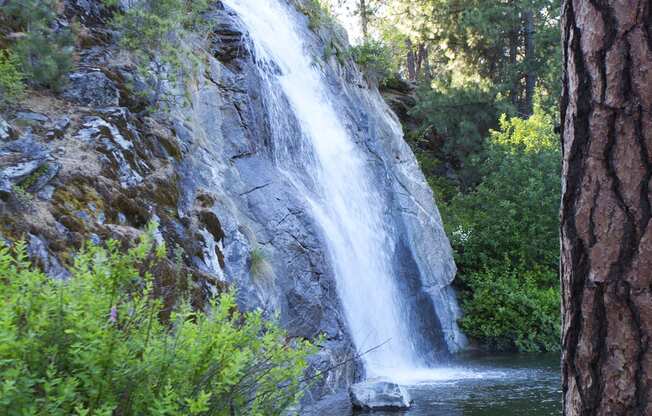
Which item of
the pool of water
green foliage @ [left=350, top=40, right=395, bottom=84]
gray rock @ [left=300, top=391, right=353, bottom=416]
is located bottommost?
the pool of water

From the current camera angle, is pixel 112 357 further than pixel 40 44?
No

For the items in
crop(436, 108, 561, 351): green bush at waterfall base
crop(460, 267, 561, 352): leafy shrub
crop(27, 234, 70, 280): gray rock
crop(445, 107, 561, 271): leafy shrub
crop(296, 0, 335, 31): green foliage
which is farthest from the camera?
crop(445, 107, 561, 271): leafy shrub

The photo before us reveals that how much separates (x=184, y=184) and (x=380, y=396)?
3.30 metres

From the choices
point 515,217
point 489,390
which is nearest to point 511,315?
point 515,217

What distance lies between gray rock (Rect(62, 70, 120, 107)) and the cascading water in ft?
11.1

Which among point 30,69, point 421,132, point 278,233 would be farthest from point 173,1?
point 421,132

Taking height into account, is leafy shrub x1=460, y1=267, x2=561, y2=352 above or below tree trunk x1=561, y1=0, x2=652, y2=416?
below

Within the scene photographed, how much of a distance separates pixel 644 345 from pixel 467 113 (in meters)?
21.4

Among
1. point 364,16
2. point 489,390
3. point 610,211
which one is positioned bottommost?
point 489,390

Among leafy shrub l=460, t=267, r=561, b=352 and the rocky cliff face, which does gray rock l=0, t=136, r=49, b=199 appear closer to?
the rocky cliff face

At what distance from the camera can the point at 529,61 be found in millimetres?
22531

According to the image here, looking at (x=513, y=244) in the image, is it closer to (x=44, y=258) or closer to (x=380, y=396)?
(x=380, y=396)

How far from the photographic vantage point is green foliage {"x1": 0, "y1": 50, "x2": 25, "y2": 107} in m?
6.42

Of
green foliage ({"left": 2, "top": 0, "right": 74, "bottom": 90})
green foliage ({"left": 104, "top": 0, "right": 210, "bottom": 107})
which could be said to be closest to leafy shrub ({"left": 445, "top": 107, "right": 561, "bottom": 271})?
green foliage ({"left": 104, "top": 0, "right": 210, "bottom": 107})
